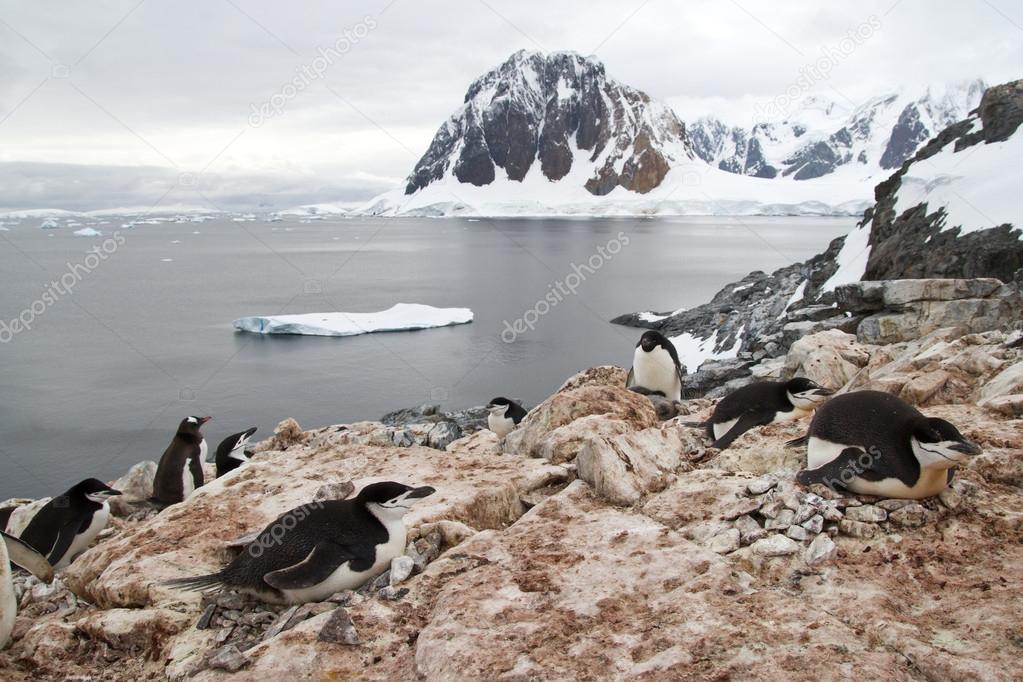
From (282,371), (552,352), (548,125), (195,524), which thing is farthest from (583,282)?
(548,125)

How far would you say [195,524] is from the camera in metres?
5.18

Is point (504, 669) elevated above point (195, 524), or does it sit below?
above

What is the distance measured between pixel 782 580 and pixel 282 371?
954 inches

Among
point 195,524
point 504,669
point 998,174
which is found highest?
point 998,174

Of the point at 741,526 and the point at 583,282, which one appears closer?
the point at 741,526

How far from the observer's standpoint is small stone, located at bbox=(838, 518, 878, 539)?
3.88 meters

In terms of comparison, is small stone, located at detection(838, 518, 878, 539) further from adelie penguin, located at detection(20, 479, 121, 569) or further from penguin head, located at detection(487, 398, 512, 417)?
penguin head, located at detection(487, 398, 512, 417)

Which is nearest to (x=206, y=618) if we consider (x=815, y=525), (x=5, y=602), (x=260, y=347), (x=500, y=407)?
(x=5, y=602)

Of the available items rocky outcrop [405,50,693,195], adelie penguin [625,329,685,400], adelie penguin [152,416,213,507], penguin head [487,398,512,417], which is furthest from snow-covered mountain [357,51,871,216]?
adelie penguin [152,416,213,507]

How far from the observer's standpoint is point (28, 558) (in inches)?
193

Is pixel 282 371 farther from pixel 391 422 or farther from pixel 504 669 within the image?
pixel 504 669

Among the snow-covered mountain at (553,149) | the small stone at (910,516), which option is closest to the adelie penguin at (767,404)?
the small stone at (910,516)

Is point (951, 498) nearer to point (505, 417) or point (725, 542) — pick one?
point (725, 542)

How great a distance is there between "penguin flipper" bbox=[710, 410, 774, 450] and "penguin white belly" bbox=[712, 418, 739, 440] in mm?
40
